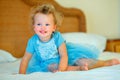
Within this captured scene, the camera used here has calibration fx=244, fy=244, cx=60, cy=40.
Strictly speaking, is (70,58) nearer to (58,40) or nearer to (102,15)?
(58,40)

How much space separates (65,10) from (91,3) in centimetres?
41

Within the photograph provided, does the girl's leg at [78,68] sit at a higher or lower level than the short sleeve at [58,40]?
lower

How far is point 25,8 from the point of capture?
216 cm

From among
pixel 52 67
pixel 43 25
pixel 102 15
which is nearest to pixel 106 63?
pixel 52 67

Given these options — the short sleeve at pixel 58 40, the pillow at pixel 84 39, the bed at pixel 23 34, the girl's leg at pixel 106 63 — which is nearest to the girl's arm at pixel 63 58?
the short sleeve at pixel 58 40

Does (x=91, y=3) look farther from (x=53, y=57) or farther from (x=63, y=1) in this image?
(x=53, y=57)

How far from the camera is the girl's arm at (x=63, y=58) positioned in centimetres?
131

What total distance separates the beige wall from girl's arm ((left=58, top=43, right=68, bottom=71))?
1.18 metres

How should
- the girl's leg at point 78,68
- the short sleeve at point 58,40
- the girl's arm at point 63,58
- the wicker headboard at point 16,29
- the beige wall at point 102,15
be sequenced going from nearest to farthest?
1. the girl's leg at point 78,68
2. the girl's arm at point 63,58
3. the short sleeve at point 58,40
4. the wicker headboard at point 16,29
5. the beige wall at point 102,15

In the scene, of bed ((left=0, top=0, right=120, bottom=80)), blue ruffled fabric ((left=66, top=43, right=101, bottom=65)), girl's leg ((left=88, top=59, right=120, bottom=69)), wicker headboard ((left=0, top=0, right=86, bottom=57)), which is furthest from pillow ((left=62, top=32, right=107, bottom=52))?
girl's leg ((left=88, top=59, right=120, bottom=69))

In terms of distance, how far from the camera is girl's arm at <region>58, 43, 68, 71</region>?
4.29 feet

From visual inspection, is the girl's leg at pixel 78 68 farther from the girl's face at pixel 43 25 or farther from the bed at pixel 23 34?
the bed at pixel 23 34

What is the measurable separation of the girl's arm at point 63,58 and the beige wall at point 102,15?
1185mm

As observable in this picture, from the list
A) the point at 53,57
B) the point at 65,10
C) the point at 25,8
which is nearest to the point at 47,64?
the point at 53,57
